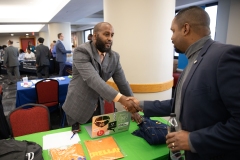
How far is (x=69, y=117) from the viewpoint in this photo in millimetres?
1717

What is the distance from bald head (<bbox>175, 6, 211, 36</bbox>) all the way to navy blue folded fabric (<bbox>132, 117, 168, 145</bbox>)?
785 mm

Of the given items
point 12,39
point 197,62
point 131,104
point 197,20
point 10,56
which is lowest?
point 131,104

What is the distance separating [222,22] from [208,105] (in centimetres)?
495

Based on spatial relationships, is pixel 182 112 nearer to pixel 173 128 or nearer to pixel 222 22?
pixel 173 128

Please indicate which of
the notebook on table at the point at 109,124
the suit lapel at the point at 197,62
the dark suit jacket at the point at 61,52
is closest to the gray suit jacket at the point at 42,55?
the dark suit jacket at the point at 61,52

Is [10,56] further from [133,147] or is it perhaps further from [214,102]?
[214,102]

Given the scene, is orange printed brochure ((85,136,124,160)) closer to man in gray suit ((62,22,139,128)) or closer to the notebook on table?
the notebook on table

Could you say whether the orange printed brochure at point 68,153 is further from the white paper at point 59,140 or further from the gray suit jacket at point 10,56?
the gray suit jacket at point 10,56

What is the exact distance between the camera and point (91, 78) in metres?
1.51

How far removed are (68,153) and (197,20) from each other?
45.0 inches

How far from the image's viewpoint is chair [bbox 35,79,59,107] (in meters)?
3.26

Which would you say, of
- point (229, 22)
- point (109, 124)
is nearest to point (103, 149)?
point (109, 124)

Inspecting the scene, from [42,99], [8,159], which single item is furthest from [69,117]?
[42,99]

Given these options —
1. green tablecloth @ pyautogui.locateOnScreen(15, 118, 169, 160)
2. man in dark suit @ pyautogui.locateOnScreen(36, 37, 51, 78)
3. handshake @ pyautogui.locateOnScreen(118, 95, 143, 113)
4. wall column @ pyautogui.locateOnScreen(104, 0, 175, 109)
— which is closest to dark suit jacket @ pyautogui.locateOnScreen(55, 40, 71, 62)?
man in dark suit @ pyautogui.locateOnScreen(36, 37, 51, 78)
